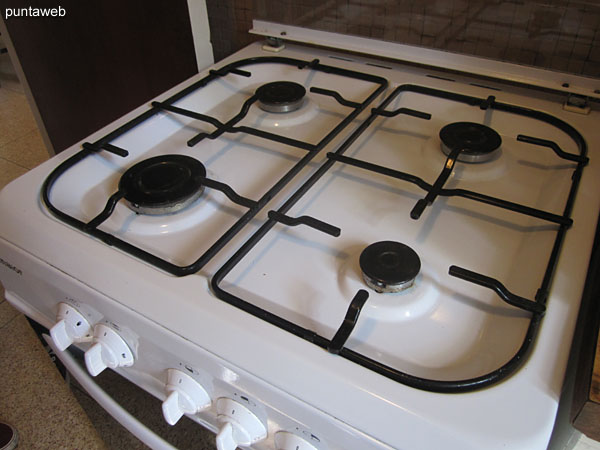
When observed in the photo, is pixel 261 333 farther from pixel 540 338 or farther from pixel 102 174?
pixel 102 174

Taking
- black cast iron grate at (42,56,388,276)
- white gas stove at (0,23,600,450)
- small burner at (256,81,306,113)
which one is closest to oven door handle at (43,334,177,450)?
white gas stove at (0,23,600,450)

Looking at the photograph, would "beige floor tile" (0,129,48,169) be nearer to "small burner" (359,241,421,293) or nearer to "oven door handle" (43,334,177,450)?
"oven door handle" (43,334,177,450)

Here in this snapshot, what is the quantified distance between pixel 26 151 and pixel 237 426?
2057mm

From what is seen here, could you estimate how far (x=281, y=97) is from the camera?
77cm

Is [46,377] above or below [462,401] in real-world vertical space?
below

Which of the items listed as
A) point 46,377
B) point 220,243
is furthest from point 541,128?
point 46,377

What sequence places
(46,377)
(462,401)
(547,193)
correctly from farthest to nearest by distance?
(46,377) < (547,193) < (462,401)

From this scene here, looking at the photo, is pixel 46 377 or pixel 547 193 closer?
pixel 547 193

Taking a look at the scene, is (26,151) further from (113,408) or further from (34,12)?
(113,408)

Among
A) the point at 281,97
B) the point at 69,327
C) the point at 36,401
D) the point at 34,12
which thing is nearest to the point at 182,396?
the point at 69,327

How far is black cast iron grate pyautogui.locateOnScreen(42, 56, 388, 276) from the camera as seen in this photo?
1.68 ft

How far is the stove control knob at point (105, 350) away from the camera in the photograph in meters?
0.50

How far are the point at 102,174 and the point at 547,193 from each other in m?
0.60

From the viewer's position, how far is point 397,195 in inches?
24.5
